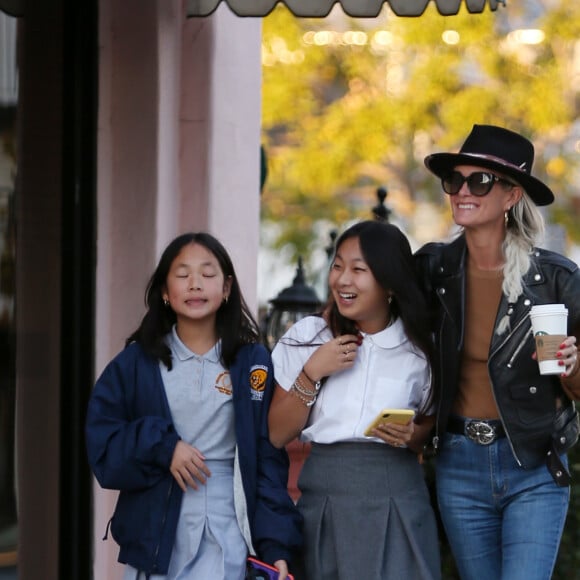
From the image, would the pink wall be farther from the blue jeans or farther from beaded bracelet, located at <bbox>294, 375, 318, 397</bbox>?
the blue jeans

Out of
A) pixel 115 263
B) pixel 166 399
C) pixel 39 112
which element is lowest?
pixel 166 399

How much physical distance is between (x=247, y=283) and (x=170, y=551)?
346cm

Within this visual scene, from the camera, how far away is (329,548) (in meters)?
4.04

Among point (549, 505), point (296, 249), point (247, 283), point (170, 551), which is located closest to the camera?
point (170, 551)

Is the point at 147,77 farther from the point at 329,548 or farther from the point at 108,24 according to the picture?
the point at 329,548

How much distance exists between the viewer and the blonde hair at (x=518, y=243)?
4137 mm

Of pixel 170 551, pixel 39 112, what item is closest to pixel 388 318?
pixel 170 551

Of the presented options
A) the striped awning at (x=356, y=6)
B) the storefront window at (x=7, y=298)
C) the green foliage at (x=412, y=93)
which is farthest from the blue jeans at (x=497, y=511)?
the green foliage at (x=412, y=93)

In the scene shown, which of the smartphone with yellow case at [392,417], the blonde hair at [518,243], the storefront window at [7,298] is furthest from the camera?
the storefront window at [7,298]

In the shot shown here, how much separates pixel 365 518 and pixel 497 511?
1.52ft

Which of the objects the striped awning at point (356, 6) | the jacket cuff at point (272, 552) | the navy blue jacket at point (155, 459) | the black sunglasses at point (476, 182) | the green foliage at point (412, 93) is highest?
the green foliage at point (412, 93)

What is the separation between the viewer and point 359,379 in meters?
4.09

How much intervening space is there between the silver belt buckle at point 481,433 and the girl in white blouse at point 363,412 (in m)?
0.15

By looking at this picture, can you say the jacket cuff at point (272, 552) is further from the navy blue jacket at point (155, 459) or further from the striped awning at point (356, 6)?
the striped awning at point (356, 6)
